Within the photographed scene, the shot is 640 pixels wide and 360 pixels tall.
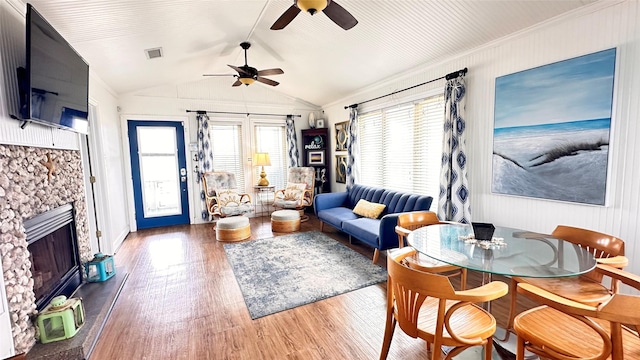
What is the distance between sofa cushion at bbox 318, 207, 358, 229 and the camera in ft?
13.8

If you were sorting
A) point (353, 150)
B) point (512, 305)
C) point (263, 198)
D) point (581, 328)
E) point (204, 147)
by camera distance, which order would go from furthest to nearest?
point (263, 198)
point (204, 147)
point (353, 150)
point (512, 305)
point (581, 328)

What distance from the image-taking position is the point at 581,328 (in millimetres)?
1388

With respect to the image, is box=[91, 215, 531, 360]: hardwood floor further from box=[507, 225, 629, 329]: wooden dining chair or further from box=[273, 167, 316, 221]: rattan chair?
box=[273, 167, 316, 221]: rattan chair

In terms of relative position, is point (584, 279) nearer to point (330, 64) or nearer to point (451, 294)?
point (451, 294)

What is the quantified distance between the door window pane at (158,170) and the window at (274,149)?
5.39 feet

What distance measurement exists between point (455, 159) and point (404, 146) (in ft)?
3.56

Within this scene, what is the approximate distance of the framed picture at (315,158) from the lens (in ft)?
20.7

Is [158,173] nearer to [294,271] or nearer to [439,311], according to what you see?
[294,271]

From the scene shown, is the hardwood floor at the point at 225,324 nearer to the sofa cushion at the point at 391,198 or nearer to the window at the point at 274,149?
the sofa cushion at the point at 391,198

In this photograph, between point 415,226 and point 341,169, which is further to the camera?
point 341,169

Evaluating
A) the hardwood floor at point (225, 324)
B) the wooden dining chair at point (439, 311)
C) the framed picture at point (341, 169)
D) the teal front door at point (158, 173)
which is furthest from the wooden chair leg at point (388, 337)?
the teal front door at point (158, 173)

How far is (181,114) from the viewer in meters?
5.43

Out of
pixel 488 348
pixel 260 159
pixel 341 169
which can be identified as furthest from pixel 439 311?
pixel 260 159

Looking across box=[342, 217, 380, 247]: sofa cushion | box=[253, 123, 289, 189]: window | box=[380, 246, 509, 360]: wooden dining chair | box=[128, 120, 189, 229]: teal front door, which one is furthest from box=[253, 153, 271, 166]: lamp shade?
box=[380, 246, 509, 360]: wooden dining chair
